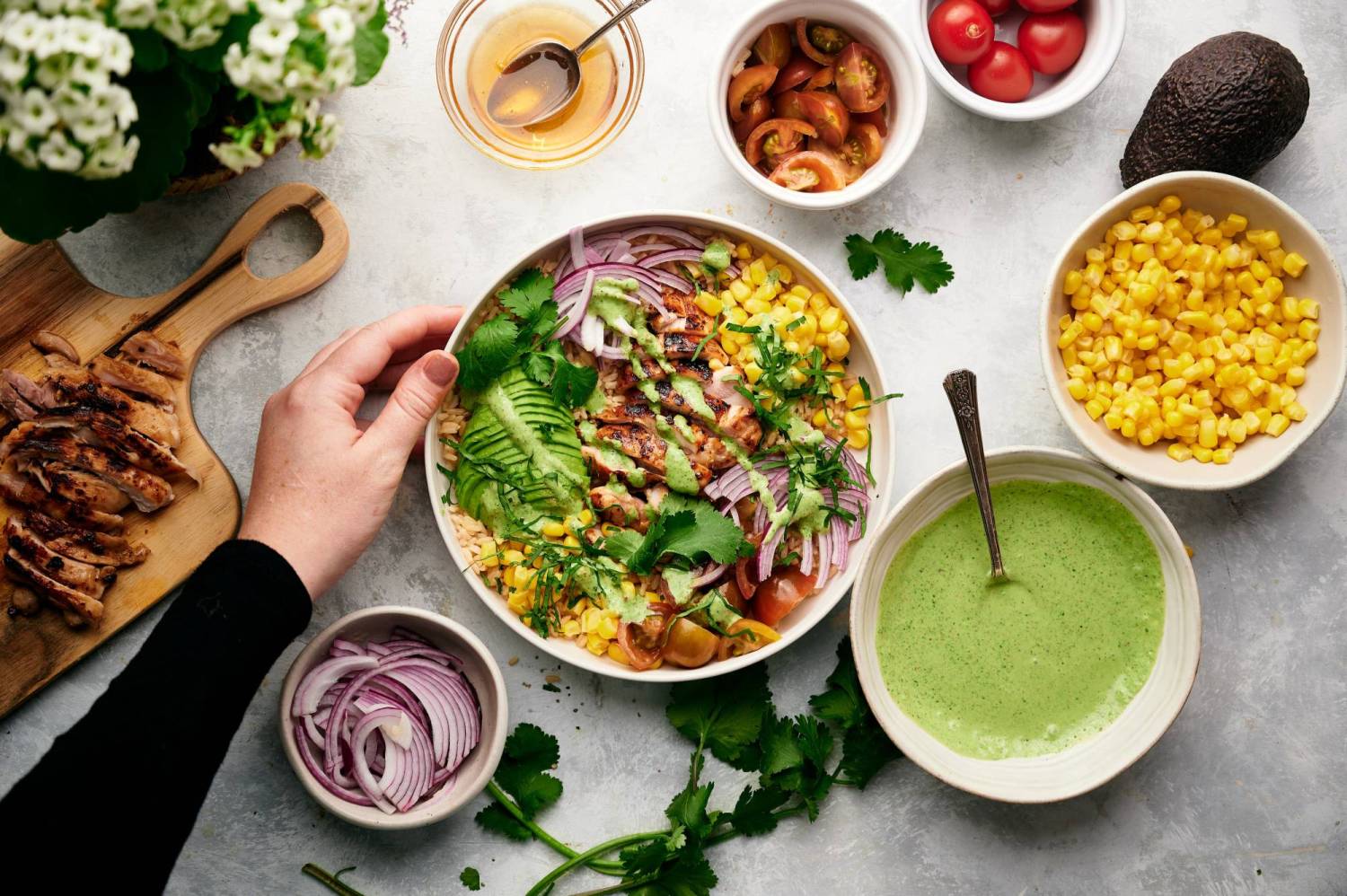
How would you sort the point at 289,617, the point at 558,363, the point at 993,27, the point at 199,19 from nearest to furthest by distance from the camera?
the point at 199,19, the point at 289,617, the point at 558,363, the point at 993,27

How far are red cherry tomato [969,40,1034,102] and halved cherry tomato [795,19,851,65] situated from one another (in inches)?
17.2

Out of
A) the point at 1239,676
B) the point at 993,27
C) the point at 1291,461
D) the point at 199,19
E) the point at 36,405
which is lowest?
the point at 1239,676

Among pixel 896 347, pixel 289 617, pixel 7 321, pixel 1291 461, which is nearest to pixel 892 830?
pixel 896 347

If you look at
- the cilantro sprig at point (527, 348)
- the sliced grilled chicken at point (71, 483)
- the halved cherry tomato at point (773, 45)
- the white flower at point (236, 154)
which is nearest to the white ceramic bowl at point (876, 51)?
the halved cherry tomato at point (773, 45)

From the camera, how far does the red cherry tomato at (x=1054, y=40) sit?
10.5 feet

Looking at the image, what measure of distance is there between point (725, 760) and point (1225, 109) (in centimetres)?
253

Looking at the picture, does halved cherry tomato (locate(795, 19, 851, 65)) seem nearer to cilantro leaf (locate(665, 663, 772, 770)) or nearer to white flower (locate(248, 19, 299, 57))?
white flower (locate(248, 19, 299, 57))

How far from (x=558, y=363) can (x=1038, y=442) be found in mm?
1631

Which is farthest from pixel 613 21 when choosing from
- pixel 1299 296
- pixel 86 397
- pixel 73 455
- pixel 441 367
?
pixel 1299 296

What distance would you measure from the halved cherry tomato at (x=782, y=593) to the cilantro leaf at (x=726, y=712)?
0.82ft

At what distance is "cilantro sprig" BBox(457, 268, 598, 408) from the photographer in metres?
2.95

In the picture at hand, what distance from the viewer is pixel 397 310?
10.7ft

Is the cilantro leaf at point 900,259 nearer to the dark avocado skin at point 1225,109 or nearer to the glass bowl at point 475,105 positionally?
the dark avocado skin at point 1225,109

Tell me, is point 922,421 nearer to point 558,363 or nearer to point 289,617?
point 558,363
